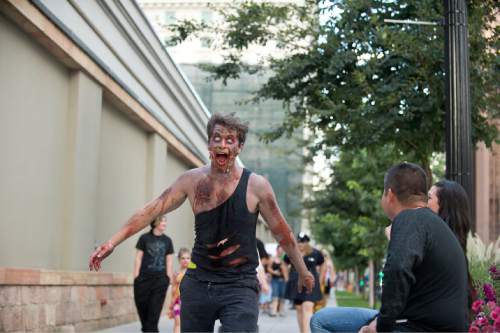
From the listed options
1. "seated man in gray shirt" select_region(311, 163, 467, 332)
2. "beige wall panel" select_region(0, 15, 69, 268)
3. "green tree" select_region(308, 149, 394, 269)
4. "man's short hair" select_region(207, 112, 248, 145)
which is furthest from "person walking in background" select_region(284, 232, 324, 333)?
"green tree" select_region(308, 149, 394, 269)

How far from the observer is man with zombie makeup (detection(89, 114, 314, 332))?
16.7ft

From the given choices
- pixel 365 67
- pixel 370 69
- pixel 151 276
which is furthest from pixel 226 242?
pixel 365 67

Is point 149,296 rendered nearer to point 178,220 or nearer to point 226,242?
point 226,242

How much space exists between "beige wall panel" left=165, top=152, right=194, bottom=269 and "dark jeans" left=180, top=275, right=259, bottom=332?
18450mm

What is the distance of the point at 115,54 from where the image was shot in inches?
653

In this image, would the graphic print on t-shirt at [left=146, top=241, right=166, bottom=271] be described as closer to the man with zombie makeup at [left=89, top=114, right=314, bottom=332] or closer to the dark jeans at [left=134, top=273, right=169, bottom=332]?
the dark jeans at [left=134, top=273, right=169, bottom=332]

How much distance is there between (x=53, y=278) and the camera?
38.8 feet

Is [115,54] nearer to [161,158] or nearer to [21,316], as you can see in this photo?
[161,158]

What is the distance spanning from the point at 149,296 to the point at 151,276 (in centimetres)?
28

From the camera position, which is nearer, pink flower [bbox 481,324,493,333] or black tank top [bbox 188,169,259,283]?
pink flower [bbox 481,324,493,333]

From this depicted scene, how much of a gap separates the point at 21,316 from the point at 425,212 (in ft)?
23.5

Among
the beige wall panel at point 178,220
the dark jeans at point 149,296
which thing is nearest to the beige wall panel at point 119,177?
the dark jeans at point 149,296

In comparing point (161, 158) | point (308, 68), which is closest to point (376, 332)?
point (308, 68)

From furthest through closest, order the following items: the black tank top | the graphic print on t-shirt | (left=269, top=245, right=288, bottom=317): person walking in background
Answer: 1. (left=269, top=245, right=288, bottom=317): person walking in background
2. the graphic print on t-shirt
3. the black tank top
